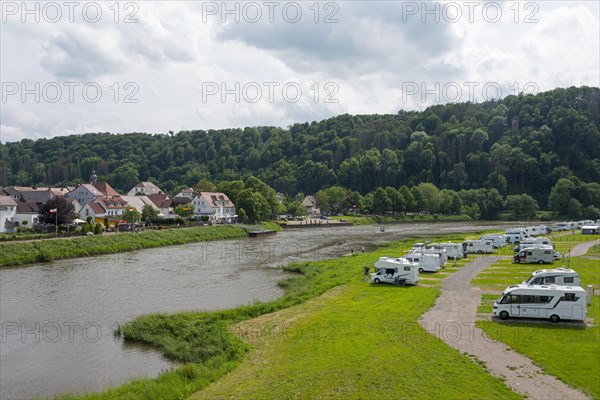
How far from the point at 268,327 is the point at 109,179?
183935mm

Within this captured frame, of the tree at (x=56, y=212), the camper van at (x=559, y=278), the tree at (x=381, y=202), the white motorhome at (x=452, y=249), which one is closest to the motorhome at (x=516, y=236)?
the white motorhome at (x=452, y=249)

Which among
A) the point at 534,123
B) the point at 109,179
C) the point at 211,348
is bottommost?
the point at 211,348

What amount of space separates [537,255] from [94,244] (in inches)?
1827

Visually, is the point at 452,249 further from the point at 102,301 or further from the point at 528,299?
the point at 102,301

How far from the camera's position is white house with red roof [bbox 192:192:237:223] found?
96688 millimetres

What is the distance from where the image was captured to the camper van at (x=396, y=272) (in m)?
29.8

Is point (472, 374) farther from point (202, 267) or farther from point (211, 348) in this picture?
point (202, 267)

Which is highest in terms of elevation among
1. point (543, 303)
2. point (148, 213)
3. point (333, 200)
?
point (333, 200)

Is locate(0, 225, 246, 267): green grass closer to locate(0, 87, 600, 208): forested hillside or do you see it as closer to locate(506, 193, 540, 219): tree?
locate(506, 193, 540, 219): tree

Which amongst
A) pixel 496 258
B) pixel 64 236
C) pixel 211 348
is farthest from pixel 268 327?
pixel 64 236

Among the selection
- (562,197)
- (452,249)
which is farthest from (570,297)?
(562,197)

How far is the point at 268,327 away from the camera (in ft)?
72.2

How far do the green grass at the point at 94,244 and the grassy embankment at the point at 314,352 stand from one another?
95.0ft

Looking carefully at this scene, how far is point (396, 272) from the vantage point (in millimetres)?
30078
